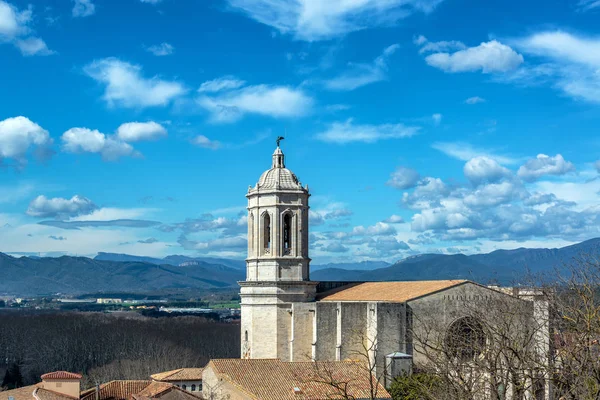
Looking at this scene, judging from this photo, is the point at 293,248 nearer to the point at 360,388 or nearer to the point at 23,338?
the point at 360,388

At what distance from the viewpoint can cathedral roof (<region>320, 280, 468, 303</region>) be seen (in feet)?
140

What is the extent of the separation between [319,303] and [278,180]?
7.87 metres

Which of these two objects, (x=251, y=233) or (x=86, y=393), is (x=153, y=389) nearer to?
(x=86, y=393)

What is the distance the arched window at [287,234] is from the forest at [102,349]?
36.0 meters

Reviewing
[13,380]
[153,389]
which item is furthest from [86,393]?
[13,380]

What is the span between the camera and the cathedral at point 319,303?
137 ft

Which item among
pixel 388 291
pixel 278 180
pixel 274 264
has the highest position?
pixel 278 180

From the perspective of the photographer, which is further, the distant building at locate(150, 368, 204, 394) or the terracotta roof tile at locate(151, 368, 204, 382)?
the terracotta roof tile at locate(151, 368, 204, 382)

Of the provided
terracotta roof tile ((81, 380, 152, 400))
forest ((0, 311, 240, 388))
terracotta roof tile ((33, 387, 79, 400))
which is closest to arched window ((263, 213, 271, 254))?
terracotta roof tile ((81, 380, 152, 400))

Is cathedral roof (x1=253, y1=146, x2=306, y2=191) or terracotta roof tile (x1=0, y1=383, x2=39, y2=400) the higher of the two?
cathedral roof (x1=253, y1=146, x2=306, y2=191)

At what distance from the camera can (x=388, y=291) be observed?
45.9 metres

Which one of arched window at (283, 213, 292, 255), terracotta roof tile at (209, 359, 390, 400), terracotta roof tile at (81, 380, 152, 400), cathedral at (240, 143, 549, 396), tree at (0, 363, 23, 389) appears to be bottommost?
tree at (0, 363, 23, 389)

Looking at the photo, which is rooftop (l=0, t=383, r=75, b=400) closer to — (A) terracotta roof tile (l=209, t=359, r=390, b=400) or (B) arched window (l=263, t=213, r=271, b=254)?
(A) terracotta roof tile (l=209, t=359, r=390, b=400)

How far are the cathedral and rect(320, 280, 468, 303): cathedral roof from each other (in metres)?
0.07
